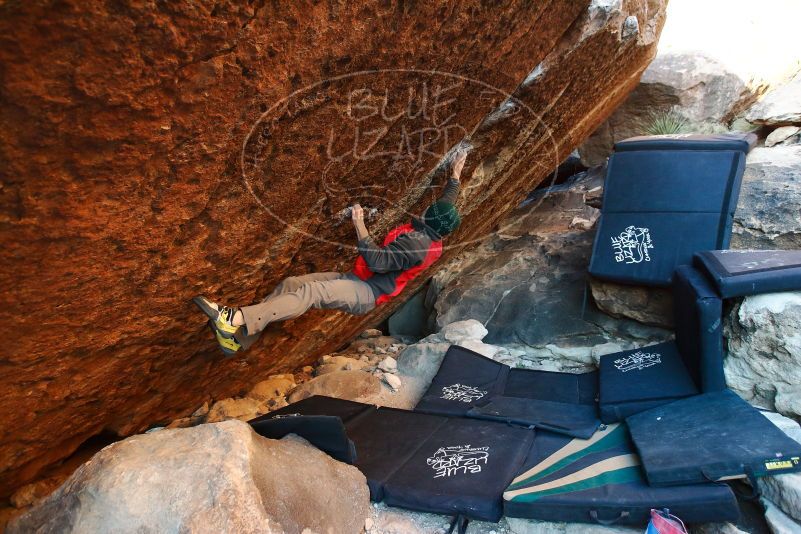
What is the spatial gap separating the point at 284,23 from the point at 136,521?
5.61 ft

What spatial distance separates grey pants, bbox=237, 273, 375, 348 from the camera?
231 cm

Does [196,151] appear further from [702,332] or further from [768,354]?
[768,354]

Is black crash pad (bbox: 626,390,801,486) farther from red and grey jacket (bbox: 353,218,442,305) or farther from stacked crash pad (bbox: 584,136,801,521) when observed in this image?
red and grey jacket (bbox: 353,218,442,305)

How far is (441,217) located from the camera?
2.59 m

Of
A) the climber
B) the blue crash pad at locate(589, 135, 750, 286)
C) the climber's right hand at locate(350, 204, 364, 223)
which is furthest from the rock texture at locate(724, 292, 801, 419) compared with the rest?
the climber's right hand at locate(350, 204, 364, 223)

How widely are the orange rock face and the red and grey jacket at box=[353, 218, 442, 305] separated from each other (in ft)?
0.98

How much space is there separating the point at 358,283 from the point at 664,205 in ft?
8.25

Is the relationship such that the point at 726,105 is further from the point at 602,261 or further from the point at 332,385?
the point at 332,385

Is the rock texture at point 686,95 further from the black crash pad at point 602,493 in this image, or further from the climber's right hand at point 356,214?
the climber's right hand at point 356,214

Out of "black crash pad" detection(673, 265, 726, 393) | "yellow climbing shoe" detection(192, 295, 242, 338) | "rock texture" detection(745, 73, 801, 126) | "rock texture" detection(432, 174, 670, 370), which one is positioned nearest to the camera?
"yellow climbing shoe" detection(192, 295, 242, 338)

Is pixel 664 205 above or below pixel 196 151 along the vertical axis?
below

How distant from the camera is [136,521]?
5.53ft

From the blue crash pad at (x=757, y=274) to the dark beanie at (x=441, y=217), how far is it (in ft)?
5.16

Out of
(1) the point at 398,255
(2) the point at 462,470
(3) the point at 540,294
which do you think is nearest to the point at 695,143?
(3) the point at 540,294
